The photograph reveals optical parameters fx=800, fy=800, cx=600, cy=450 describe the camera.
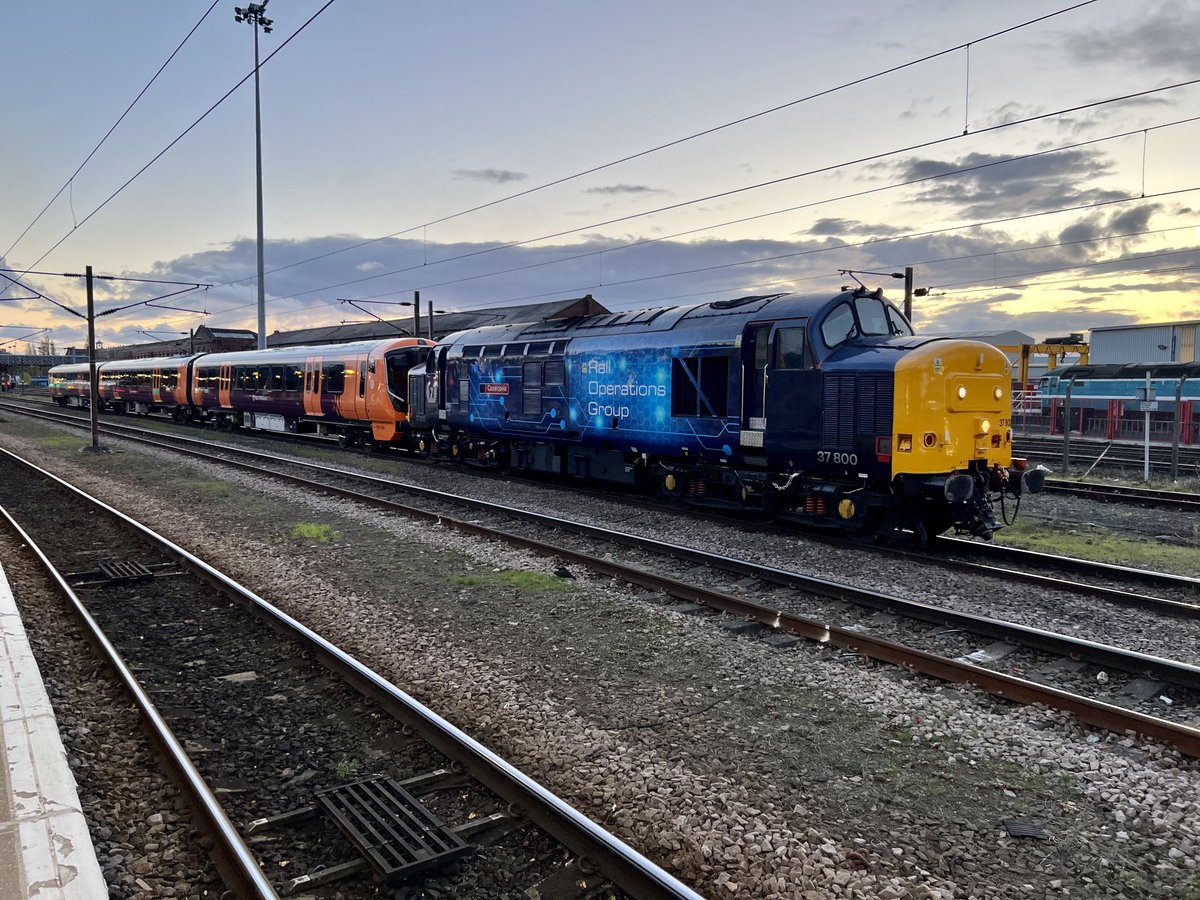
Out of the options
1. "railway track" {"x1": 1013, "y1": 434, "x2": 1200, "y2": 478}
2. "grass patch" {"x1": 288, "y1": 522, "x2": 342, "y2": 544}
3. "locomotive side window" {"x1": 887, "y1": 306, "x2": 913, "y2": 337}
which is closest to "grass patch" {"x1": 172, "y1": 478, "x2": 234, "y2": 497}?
"grass patch" {"x1": 288, "y1": 522, "x2": 342, "y2": 544}

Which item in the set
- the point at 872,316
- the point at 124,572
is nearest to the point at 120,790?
the point at 124,572

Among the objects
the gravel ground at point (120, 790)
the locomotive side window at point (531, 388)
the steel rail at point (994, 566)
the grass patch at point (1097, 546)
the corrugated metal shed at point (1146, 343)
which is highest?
the corrugated metal shed at point (1146, 343)

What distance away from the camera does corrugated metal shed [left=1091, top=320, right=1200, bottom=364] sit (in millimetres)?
53094

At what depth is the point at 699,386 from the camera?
13.4m

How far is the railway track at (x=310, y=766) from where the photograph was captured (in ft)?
13.6

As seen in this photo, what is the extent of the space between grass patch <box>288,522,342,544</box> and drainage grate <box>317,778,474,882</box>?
25.5 feet

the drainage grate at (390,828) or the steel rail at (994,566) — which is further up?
the steel rail at (994,566)

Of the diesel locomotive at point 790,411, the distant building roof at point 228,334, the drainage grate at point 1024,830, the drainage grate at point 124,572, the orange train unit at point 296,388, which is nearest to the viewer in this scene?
the drainage grate at point 1024,830

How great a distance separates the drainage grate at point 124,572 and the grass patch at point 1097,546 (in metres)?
11.9

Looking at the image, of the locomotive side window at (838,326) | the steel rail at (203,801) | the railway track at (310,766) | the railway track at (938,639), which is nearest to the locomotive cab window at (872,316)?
the locomotive side window at (838,326)

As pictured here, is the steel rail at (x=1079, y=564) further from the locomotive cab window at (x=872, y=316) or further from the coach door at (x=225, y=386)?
the coach door at (x=225, y=386)

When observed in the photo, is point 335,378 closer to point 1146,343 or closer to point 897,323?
point 897,323

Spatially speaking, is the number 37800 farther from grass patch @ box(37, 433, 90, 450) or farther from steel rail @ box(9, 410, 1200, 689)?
grass patch @ box(37, 433, 90, 450)

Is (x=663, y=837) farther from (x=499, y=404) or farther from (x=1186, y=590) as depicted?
(x=499, y=404)
